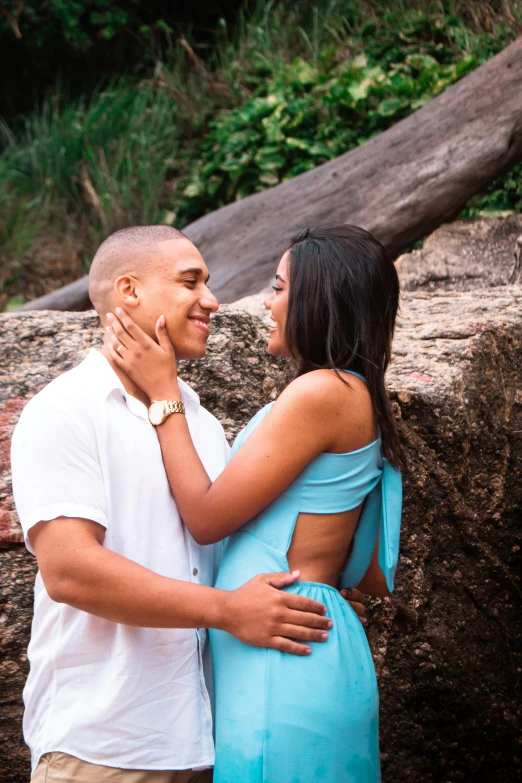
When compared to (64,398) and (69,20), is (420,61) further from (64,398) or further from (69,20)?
(64,398)

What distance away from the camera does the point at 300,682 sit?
176 centimetres

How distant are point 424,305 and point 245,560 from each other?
2.09 metres

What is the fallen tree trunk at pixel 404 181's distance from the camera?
5352 mm

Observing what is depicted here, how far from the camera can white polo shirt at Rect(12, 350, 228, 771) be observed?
1.70 metres

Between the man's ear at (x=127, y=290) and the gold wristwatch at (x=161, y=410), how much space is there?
0.90 feet

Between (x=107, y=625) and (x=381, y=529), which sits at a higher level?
(x=107, y=625)

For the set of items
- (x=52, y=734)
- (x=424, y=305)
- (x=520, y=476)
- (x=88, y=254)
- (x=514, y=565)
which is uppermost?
(x=52, y=734)

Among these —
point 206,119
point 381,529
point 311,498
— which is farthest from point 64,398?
point 206,119

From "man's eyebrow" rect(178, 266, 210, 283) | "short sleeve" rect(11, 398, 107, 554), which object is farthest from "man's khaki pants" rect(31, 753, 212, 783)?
"man's eyebrow" rect(178, 266, 210, 283)

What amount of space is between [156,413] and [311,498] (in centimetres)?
42

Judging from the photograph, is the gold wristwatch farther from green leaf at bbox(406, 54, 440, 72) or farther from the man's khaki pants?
green leaf at bbox(406, 54, 440, 72)

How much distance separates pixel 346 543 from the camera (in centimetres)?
199

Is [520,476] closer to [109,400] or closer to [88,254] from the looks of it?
[109,400]

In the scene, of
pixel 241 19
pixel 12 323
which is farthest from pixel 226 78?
pixel 12 323
